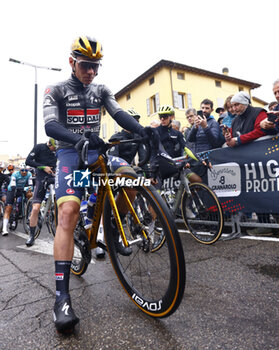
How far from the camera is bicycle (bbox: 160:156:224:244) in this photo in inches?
159

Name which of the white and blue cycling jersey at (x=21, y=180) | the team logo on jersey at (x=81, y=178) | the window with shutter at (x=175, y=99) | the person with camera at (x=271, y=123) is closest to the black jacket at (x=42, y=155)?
the white and blue cycling jersey at (x=21, y=180)

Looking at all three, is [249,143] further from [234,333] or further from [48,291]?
[48,291]

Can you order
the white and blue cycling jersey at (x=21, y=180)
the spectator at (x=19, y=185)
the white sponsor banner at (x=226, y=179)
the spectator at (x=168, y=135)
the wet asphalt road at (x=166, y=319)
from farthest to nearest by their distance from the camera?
the white and blue cycling jersey at (x=21, y=180), the spectator at (x=19, y=185), the spectator at (x=168, y=135), the white sponsor banner at (x=226, y=179), the wet asphalt road at (x=166, y=319)

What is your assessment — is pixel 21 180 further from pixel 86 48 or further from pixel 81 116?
pixel 86 48

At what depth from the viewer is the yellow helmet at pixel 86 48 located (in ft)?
7.37

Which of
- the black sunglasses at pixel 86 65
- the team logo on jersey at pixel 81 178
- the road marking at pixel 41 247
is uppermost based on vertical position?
the black sunglasses at pixel 86 65

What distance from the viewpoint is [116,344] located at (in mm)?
1571

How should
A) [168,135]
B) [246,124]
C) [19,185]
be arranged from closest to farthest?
[246,124]
[168,135]
[19,185]

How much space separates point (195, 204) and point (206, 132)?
160cm

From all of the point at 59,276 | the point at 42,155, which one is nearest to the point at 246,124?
the point at 59,276

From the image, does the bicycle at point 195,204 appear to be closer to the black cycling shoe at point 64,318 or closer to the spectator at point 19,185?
the black cycling shoe at point 64,318

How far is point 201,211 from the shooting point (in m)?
4.23

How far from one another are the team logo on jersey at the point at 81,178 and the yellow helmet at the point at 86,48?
996 mm

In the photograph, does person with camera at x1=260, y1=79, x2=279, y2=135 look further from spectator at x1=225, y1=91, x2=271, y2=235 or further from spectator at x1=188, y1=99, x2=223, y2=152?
spectator at x1=188, y1=99, x2=223, y2=152
